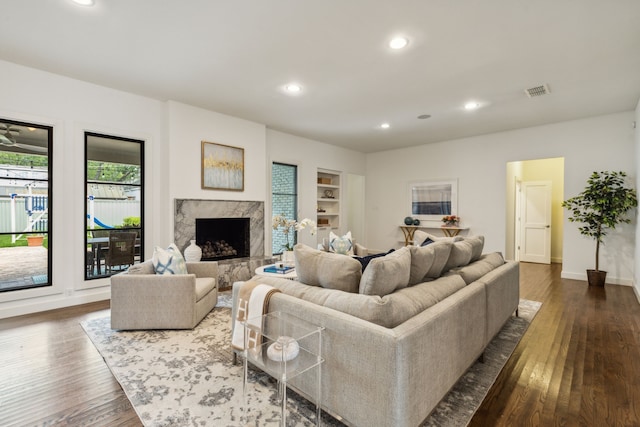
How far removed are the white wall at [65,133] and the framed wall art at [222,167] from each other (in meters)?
1.05

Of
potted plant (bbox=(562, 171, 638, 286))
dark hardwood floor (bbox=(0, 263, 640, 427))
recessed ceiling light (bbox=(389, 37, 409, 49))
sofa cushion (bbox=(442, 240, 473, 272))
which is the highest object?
recessed ceiling light (bbox=(389, 37, 409, 49))

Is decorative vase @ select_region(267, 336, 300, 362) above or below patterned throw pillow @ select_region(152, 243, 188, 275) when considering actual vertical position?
below

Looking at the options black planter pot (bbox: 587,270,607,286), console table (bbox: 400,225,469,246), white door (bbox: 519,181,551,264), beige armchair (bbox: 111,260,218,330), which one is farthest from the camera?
white door (bbox: 519,181,551,264)

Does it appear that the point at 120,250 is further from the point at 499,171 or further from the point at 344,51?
the point at 499,171

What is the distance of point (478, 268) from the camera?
2852 millimetres

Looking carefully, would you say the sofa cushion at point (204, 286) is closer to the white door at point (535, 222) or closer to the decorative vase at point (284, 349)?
the decorative vase at point (284, 349)

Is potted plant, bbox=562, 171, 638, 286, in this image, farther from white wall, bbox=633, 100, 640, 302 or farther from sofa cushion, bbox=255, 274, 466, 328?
sofa cushion, bbox=255, 274, 466, 328

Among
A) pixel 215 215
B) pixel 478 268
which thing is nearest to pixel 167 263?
pixel 215 215

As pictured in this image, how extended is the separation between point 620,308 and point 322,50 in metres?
4.73

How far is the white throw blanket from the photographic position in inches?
76.0

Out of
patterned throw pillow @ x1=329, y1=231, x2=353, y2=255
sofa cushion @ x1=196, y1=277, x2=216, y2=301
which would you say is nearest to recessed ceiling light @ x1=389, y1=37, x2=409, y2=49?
patterned throw pillow @ x1=329, y1=231, x2=353, y2=255

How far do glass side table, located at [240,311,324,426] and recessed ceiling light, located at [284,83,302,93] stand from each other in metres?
3.05

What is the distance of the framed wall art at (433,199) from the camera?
274 inches

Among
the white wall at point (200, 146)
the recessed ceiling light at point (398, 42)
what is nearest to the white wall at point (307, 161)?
the white wall at point (200, 146)
